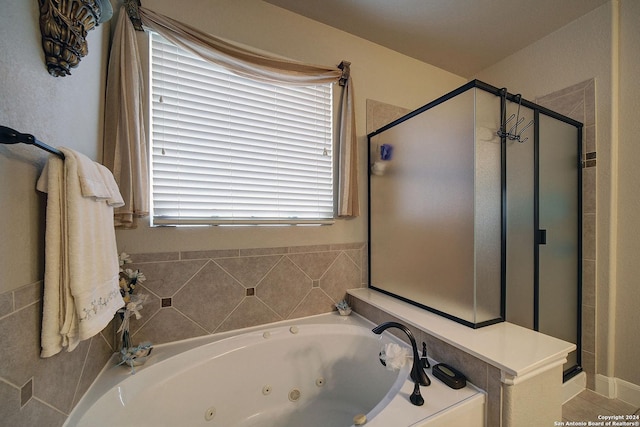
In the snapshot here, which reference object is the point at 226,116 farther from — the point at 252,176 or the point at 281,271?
the point at 281,271

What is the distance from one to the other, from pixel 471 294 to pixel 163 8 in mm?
2327

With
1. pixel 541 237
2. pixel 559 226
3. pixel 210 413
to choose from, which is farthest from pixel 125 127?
pixel 559 226

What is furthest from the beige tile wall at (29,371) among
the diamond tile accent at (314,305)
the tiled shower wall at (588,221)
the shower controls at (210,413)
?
the tiled shower wall at (588,221)

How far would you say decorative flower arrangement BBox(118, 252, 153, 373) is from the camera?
1135 millimetres

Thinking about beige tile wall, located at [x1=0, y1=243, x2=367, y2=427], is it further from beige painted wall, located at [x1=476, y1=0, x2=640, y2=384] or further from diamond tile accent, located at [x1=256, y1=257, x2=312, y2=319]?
beige painted wall, located at [x1=476, y1=0, x2=640, y2=384]

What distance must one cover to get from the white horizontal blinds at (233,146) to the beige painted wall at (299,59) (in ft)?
0.37

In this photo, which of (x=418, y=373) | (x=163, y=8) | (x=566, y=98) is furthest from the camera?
(x=566, y=98)

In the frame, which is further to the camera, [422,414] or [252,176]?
[252,176]

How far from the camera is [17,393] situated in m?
0.62

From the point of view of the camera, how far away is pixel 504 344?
102 centimetres

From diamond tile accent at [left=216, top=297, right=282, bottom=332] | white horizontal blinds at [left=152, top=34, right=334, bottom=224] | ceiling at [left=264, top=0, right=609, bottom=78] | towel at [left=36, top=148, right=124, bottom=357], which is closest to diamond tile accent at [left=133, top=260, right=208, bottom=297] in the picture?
white horizontal blinds at [left=152, top=34, right=334, bottom=224]

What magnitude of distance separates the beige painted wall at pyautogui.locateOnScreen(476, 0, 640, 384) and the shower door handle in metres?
0.54

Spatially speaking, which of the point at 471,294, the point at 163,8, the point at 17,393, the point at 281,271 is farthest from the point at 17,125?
the point at 471,294

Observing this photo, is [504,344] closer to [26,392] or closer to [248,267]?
[248,267]
